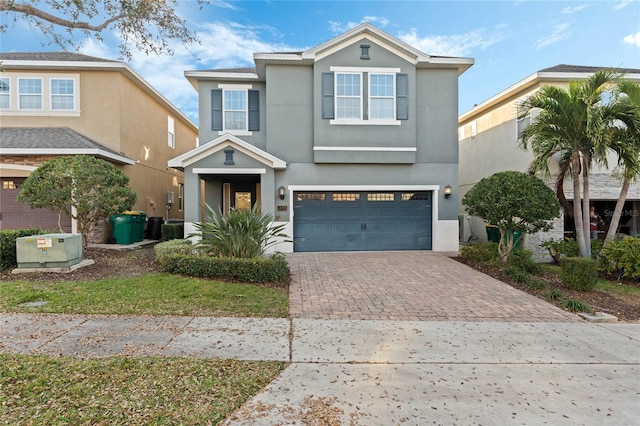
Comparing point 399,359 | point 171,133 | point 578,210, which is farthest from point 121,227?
point 578,210

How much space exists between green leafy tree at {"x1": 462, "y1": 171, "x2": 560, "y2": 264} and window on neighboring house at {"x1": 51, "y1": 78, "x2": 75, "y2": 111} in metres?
15.1

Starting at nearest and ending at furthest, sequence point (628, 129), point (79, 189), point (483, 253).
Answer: point (628, 129) < point (79, 189) < point (483, 253)

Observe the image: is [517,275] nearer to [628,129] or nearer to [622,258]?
[622,258]

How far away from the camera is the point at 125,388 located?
311cm

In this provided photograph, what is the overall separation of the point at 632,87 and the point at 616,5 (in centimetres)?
244

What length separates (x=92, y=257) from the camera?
359 inches

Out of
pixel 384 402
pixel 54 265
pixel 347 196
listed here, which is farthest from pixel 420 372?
pixel 347 196

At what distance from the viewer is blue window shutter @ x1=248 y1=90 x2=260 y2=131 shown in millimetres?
12836

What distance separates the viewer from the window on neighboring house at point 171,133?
58.5ft

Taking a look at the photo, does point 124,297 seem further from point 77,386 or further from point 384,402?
point 384,402

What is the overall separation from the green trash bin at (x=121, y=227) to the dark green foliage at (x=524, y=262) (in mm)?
12606

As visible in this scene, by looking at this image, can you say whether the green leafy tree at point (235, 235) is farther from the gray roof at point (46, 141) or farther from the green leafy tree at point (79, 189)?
the gray roof at point (46, 141)

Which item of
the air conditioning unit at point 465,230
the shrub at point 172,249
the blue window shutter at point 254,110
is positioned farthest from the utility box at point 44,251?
the air conditioning unit at point 465,230

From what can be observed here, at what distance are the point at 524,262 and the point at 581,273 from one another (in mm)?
1946
